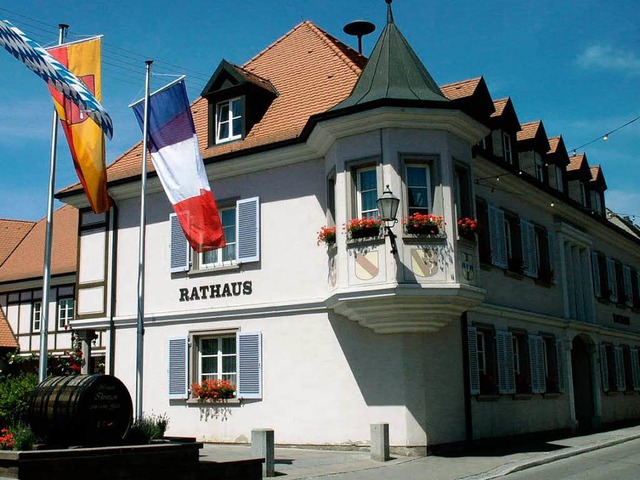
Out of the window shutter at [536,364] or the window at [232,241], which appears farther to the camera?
the window shutter at [536,364]

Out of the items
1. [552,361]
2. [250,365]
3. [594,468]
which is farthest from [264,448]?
[552,361]

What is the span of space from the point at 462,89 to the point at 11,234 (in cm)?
3302

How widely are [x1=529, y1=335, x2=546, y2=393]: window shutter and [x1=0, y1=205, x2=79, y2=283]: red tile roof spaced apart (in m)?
22.1

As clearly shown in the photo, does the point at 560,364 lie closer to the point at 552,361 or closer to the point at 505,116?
the point at 552,361

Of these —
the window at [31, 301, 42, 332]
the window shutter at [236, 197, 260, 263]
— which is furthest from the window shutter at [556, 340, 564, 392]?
the window at [31, 301, 42, 332]

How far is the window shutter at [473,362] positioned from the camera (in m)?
18.8

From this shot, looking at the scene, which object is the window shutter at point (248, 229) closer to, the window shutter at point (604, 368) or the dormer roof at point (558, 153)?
the dormer roof at point (558, 153)

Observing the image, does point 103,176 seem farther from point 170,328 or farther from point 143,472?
point 143,472

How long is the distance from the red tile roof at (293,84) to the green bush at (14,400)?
27.0 feet

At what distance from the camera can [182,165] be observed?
17359 mm

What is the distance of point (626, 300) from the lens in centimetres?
3206

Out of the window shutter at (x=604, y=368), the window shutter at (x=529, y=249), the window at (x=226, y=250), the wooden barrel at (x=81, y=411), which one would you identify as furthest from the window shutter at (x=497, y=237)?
the wooden barrel at (x=81, y=411)

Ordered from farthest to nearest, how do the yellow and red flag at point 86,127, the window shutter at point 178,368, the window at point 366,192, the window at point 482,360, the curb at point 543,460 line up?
the window shutter at point 178,368 → the window at point 482,360 → the window at point 366,192 → the yellow and red flag at point 86,127 → the curb at point 543,460

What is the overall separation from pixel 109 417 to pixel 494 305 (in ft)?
35.6
